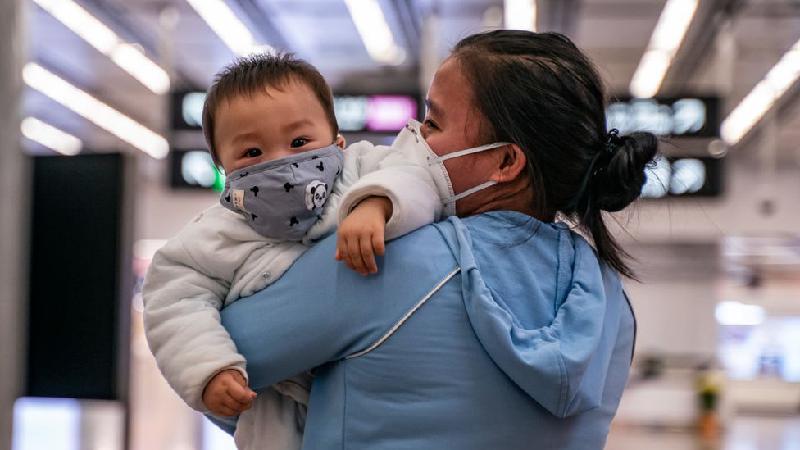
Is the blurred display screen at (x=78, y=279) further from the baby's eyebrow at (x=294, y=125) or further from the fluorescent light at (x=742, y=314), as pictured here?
the fluorescent light at (x=742, y=314)

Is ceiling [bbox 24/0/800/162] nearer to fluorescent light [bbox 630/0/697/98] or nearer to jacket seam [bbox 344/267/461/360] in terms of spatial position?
fluorescent light [bbox 630/0/697/98]

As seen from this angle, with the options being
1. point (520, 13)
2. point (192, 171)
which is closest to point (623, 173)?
point (192, 171)

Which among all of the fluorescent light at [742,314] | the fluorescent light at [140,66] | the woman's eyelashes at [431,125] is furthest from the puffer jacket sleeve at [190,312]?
the fluorescent light at [742,314]

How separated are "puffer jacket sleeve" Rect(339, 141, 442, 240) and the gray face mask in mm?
49

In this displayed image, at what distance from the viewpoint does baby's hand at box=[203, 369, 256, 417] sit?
1.16 meters

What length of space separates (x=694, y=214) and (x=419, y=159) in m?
11.8

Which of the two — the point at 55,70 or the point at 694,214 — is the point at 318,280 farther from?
the point at 694,214

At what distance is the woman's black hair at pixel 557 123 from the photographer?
4.20 ft

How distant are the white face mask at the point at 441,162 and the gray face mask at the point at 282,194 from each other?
4.6 inches

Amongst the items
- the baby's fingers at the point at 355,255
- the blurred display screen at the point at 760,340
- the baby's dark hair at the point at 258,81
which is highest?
the baby's dark hair at the point at 258,81

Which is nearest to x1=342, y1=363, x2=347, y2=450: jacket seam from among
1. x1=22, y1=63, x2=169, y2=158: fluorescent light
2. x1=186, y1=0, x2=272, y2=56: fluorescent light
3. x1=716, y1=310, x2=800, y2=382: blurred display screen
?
x1=186, y1=0, x2=272, y2=56: fluorescent light

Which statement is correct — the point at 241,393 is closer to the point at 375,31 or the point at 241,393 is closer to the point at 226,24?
the point at 226,24

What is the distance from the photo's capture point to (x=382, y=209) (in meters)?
1.16

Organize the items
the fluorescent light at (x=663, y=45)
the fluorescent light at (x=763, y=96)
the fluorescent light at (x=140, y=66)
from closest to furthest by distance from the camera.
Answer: the fluorescent light at (x=663, y=45), the fluorescent light at (x=140, y=66), the fluorescent light at (x=763, y=96)
